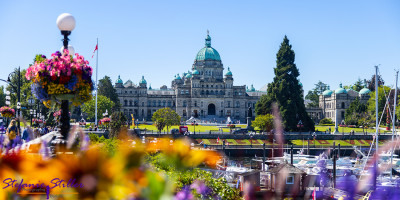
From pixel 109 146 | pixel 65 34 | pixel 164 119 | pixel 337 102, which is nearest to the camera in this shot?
pixel 65 34

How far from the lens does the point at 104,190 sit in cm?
248

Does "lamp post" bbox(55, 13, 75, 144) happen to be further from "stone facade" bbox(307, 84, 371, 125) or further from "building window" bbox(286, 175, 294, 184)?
"stone facade" bbox(307, 84, 371, 125)

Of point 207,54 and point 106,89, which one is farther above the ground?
point 207,54

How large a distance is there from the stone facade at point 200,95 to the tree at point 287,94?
121 ft

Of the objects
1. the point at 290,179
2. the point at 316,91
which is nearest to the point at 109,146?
the point at 290,179

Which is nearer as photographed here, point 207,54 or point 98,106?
point 98,106

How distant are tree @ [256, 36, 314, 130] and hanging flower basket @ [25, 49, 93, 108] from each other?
66.8 m

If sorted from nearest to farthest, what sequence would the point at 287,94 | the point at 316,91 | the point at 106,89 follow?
1. the point at 287,94
2. the point at 106,89
3. the point at 316,91

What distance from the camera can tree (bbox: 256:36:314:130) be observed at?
74.8 m

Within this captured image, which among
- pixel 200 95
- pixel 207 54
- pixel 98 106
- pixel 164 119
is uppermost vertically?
pixel 207 54

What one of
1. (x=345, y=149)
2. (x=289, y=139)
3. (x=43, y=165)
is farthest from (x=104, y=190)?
(x=289, y=139)

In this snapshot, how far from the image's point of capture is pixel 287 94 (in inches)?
3036

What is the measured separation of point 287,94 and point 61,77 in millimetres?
70366

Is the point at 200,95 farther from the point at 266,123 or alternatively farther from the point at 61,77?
the point at 61,77
